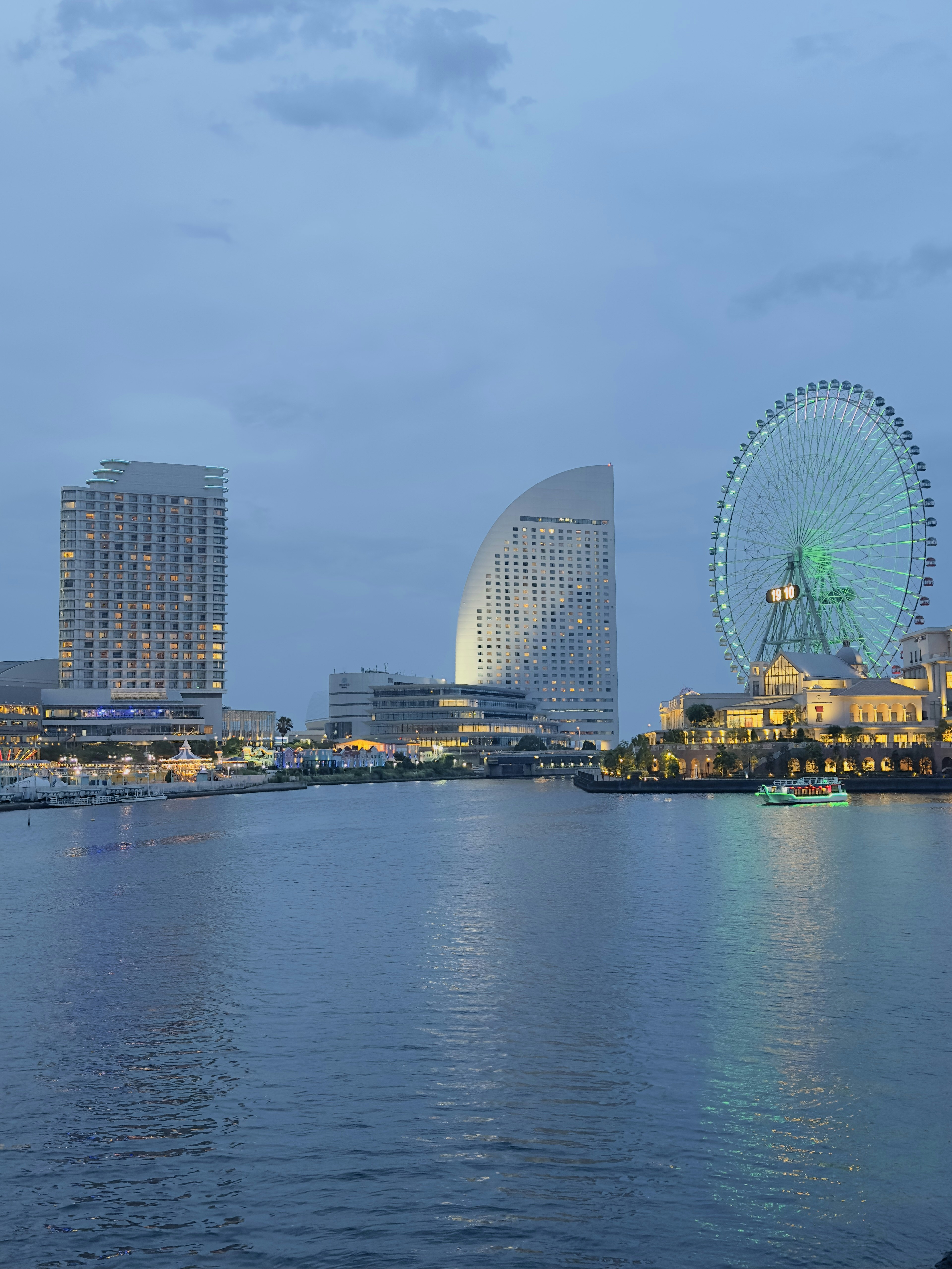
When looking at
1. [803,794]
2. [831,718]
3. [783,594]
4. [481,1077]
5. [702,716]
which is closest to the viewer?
[481,1077]

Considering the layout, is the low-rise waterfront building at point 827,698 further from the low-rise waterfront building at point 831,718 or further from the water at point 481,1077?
the water at point 481,1077

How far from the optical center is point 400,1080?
23.5m

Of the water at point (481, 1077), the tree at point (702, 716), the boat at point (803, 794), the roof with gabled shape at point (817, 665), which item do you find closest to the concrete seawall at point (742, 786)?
the boat at point (803, 794)

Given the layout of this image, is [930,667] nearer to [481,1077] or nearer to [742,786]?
[742,786]

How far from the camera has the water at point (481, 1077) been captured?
16.7m

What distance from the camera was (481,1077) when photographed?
23.7m

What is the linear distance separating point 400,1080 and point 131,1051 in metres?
6.75

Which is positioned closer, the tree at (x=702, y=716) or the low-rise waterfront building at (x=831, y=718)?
the low-rise waterfront building at (x=831, y=718)

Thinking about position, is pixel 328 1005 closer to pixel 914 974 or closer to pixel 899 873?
pixel 914 974

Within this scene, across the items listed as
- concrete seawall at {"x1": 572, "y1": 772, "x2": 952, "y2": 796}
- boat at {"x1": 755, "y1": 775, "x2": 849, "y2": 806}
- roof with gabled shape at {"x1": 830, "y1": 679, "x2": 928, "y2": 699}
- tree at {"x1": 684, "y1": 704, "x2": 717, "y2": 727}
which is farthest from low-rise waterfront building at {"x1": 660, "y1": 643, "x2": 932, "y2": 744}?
boat at {"x1": 755, "y1": 775, "x2": 849, "y2": 806}

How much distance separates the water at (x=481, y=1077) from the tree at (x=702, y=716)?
125 m

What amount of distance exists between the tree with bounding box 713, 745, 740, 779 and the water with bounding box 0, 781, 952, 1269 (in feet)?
361

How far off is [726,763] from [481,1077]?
143140mm

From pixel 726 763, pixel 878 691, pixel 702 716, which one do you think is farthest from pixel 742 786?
pixel 878 691
